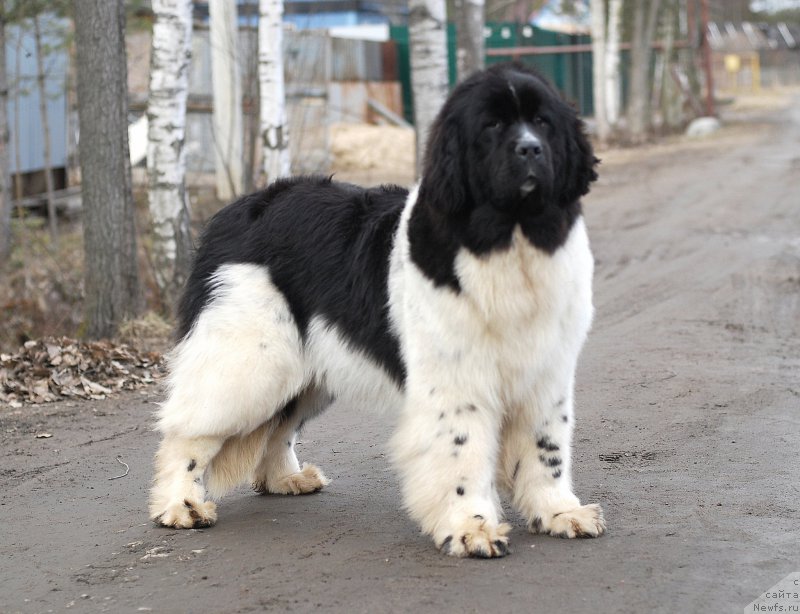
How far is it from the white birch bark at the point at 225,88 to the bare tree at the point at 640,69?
12.9 m

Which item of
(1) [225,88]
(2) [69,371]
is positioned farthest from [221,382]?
(1) [225,88]

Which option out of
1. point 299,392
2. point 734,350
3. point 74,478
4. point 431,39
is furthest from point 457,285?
point 431,39

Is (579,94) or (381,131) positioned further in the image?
(579,94)

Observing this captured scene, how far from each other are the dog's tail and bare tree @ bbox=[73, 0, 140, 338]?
14.0 feet

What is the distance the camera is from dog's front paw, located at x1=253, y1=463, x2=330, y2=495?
5500 millimetres

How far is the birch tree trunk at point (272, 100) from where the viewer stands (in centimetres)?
1285

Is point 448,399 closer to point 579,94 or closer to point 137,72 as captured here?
point 137,72

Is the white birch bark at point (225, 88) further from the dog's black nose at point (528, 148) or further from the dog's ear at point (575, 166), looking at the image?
the dog's black nose at point (528, 148)

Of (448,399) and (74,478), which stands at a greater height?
(448,399)

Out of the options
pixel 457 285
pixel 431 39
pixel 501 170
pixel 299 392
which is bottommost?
pixel 299 392

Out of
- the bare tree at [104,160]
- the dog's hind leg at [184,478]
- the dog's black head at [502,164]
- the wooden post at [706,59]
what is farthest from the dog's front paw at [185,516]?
the wooden post at [706,59]

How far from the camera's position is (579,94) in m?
32.4

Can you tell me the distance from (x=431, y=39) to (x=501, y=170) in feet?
32.5

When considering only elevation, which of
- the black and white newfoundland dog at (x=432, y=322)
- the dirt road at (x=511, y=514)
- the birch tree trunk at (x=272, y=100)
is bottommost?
the dirt road at (x=511, y=514)
